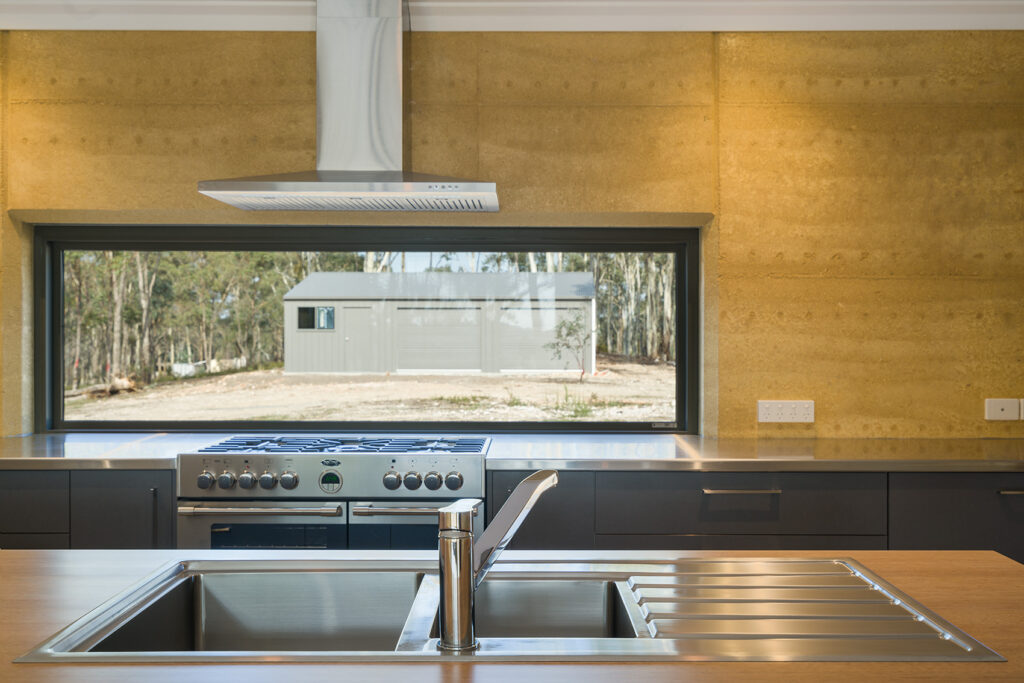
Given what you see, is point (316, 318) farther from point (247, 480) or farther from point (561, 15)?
point (561, 15)

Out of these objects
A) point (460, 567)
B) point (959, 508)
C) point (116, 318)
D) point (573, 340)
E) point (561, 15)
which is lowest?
point (959, 508)

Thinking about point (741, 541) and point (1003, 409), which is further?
point (1003, 409)

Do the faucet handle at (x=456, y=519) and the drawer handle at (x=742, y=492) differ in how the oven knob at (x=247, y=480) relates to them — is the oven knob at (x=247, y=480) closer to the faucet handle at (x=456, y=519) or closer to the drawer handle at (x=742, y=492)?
the drawer handle at (x=742, y=492)

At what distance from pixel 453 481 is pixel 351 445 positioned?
455mm

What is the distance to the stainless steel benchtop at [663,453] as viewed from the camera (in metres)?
2.73

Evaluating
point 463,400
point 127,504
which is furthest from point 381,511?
point 463,400

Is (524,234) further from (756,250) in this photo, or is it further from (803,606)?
(803,606)

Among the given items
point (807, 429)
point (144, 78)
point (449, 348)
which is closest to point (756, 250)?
point (807, 429)

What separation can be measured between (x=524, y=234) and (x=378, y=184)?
33.0 inches

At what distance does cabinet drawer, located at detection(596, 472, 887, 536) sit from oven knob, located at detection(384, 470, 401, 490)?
0.65 m

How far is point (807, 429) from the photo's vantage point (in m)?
3.29

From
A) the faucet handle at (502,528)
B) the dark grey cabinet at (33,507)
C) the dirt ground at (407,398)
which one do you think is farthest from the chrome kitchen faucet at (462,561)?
the dirt ground at (407,398)

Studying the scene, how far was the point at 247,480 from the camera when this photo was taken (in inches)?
105

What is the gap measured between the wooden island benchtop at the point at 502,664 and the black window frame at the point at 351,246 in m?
1.89
